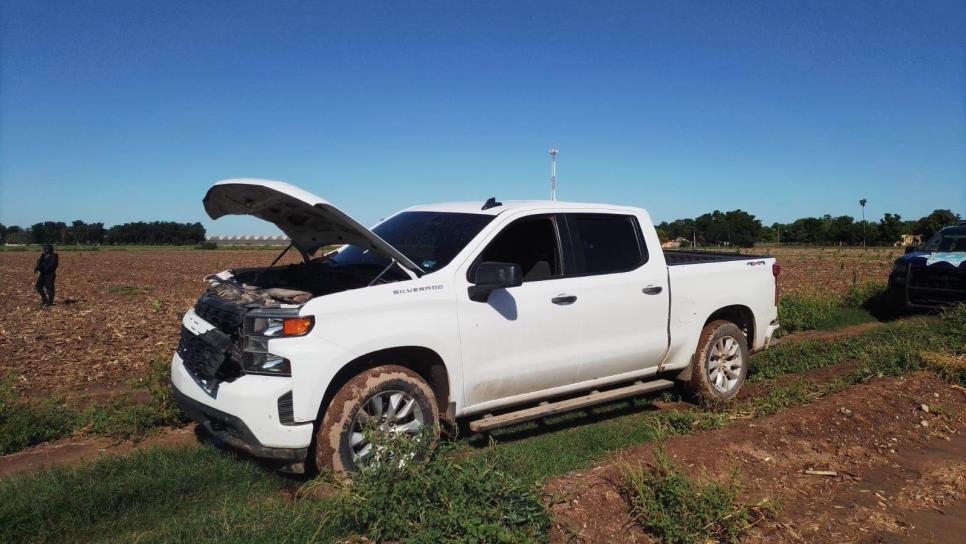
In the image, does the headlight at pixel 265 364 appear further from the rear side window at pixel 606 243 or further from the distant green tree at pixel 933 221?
the distant green tree at pixel 933 221

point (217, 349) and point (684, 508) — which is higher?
point (217, 349)

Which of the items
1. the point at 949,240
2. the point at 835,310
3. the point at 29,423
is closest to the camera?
the point at 29,423

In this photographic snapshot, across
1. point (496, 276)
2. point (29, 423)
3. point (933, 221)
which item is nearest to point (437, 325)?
point (496, 276)

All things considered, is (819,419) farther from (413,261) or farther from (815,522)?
(413,261)

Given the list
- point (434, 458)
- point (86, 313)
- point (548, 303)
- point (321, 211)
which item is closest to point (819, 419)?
point (548, 303)

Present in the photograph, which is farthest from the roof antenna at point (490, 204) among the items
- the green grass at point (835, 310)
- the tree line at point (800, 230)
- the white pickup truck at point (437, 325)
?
the tree line at point (800, 230)

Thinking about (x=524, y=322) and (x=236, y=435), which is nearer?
(x=236, y=435)

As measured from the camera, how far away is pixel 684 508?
11.9ft

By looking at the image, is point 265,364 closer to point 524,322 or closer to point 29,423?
point 524,322

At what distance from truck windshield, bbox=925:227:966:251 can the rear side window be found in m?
10.1

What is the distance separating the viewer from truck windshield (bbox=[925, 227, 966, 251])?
42.6 ft

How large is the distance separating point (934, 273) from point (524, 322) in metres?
11.1

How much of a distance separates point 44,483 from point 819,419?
576 centimetres

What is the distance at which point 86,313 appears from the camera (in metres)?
17.1
